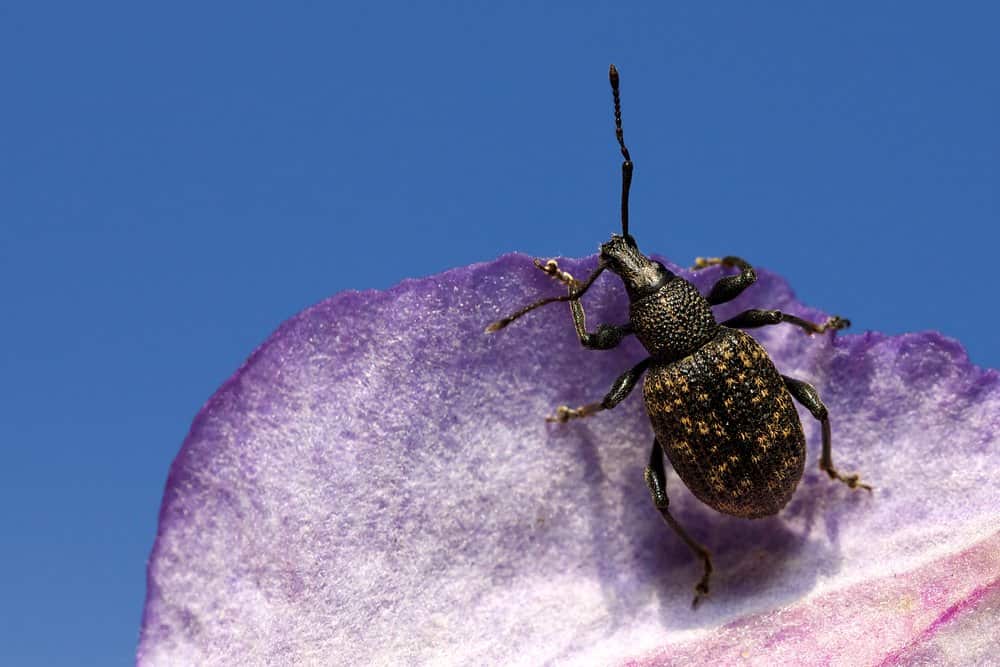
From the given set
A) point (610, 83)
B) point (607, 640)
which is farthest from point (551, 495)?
point (610, 83)

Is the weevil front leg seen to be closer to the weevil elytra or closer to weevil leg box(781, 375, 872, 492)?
the weevil elytra

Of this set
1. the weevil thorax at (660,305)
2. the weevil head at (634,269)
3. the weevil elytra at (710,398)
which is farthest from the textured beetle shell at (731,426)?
the weevil head at (634,269)

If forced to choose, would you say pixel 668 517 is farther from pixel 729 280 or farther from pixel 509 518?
pixel 729 280

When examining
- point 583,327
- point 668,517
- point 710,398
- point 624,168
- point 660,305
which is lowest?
point 668,517

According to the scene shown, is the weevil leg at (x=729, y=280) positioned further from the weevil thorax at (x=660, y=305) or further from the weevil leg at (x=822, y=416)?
the weevil leg at (x=822, y=416)

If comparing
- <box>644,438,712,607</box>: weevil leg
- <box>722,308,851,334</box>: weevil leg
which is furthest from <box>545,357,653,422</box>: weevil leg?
<box>722,308,851,334</box>: weevil leg

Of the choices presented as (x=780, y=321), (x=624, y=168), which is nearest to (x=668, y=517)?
(x=780, y=321)
